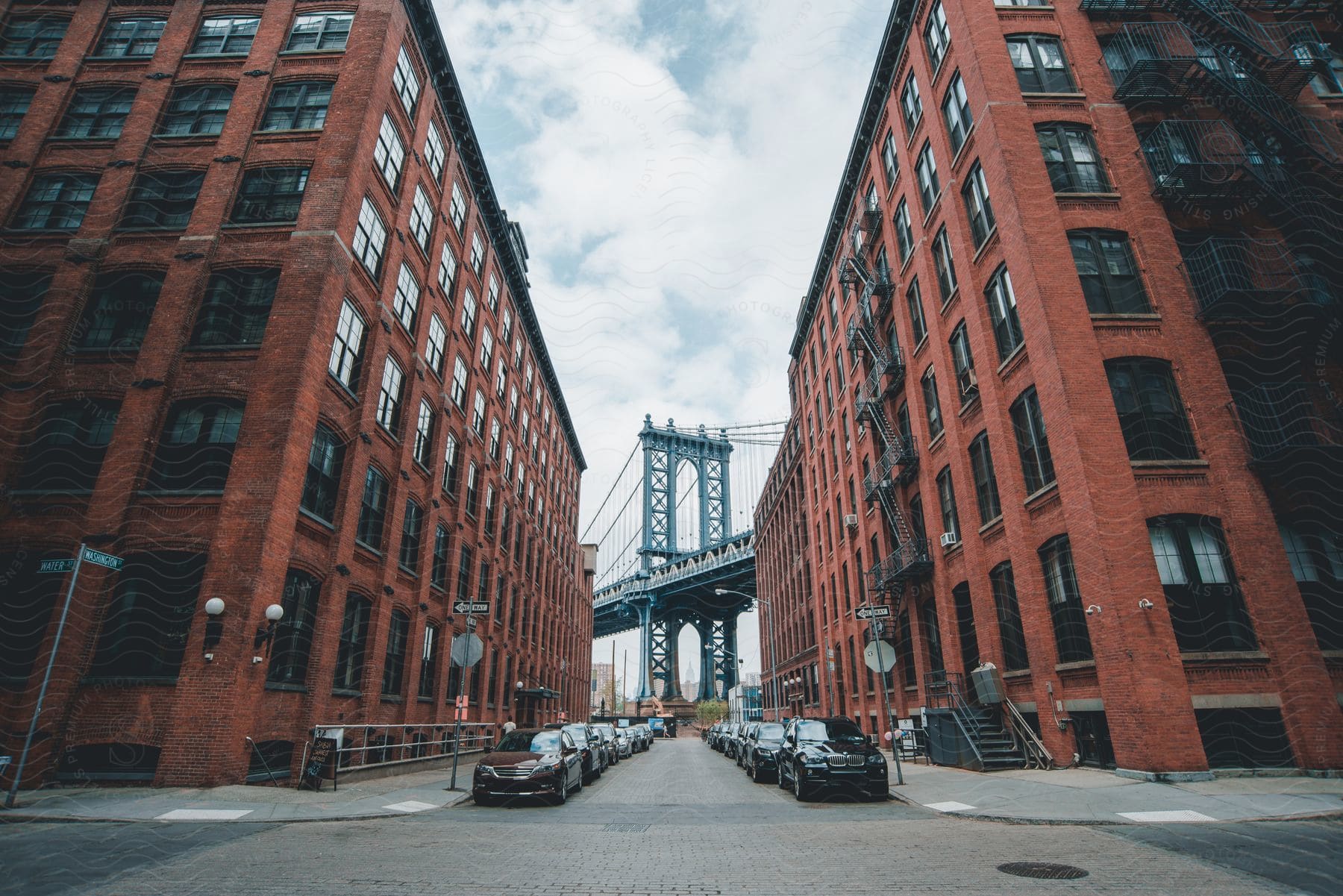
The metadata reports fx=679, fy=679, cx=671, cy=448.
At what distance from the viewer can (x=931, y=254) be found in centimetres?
2273

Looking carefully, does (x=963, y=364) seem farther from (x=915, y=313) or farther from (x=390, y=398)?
(x=390, y=398)

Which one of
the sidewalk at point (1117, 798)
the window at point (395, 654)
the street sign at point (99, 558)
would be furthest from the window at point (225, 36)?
the sidewalk at point (1117, 798)

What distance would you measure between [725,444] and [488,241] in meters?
78.2

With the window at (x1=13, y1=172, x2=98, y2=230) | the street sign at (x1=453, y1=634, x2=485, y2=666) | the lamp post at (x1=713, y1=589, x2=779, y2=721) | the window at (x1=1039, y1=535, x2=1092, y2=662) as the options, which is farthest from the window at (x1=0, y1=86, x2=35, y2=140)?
the lamp post at (x1=713, y1=589, x2=779, y2=721)

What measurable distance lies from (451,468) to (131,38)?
678 inches

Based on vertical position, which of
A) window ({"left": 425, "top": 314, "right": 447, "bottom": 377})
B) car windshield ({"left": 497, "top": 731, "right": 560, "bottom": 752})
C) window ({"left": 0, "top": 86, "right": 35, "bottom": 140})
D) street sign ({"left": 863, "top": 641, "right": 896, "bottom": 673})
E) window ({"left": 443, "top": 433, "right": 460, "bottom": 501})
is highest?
window ({"left": 0, "top": 86, "right": 35, "bottom": 140})

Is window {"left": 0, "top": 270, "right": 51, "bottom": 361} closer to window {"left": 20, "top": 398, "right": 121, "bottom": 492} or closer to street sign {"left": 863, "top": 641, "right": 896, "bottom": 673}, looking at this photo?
window {"left": 20, "top": 398, "right": 121, "bottom": 492}

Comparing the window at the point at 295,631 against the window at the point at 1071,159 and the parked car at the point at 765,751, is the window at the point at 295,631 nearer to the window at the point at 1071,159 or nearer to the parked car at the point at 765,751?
the parked car at the point at 765,751

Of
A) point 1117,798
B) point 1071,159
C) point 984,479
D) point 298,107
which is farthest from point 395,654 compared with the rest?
point 1071,159

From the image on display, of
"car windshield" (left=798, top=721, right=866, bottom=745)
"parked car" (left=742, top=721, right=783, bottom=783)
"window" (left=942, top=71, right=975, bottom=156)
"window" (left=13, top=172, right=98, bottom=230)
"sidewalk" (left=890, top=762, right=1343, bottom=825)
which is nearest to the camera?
"sidewalk" (left=890, top=762, right=1343, bottom=825)

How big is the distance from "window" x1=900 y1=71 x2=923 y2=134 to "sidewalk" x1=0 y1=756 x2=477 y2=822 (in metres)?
25.4

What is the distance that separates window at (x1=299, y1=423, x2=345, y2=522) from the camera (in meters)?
17.0

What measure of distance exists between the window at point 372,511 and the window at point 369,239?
6120mm

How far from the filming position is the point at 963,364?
67.5ft
